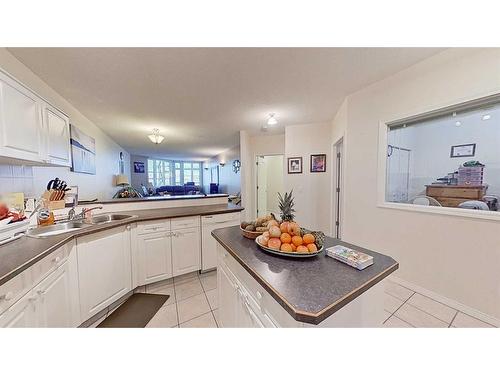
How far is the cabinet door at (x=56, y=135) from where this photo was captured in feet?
5.11

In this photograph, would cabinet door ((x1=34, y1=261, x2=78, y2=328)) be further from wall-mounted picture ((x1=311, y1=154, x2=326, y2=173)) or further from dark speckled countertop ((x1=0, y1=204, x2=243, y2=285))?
wall-mounted picture ((x1=311, y1=154, x2=326, y2=173))

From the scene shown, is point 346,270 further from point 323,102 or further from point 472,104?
point 323,102

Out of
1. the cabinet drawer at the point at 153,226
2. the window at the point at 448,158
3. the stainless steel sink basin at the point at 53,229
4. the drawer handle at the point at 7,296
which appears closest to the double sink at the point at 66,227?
the stainless steel sink basin at the point at 53,229

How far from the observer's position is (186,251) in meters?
2.21

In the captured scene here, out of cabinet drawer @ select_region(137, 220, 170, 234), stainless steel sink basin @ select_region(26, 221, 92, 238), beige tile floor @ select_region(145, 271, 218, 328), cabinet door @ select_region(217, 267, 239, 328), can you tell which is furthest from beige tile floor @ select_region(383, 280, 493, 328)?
stainless steel sink basin @ select_region(26, 221, 92, 238)

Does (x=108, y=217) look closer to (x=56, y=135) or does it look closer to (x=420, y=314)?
(x=56, y=135)

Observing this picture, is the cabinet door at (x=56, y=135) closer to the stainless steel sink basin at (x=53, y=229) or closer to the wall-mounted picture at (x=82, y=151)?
the stainless steel sink basin at (x=53, y=229)

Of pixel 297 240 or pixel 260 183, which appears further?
pixel 260 183

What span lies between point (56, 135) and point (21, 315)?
5.14 feet

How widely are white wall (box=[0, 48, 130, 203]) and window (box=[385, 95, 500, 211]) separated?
156 inches

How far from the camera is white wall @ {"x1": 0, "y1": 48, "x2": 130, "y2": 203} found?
168 cm

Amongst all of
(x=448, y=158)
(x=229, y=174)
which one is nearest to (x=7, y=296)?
(x=448, y=158)
